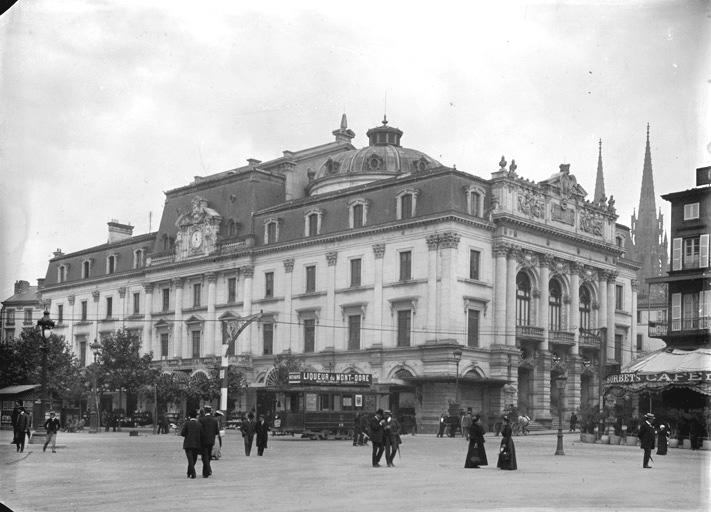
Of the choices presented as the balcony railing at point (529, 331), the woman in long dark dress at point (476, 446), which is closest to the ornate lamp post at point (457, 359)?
the balcony railing at point (529, 331)

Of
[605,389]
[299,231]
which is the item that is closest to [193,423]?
[605,389]

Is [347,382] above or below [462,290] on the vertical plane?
below

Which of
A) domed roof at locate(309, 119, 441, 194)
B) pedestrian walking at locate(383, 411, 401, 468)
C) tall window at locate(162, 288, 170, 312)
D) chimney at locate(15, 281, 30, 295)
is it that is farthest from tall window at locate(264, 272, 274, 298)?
pedestrian walking at locate(383, 411, 401, 468)

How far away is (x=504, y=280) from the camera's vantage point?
60.7 meters

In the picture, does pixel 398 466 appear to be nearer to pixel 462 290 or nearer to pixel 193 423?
pixel 193 423

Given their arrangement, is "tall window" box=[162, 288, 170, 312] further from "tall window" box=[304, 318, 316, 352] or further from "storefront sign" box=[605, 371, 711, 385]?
"storefront sign" box=[605, 371, 711, 385]

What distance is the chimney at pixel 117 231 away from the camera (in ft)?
293

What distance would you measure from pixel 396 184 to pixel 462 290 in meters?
7.41

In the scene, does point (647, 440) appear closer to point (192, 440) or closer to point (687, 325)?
point (192, 440)

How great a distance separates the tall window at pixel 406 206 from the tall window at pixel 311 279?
7884 mm

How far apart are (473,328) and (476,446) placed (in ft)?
108

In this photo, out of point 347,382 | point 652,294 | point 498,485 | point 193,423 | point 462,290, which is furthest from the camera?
point 652,294

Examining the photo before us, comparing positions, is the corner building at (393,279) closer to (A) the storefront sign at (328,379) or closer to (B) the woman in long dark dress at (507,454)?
(A) the storefront sign at (328,379)

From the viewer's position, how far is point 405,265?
198ft
